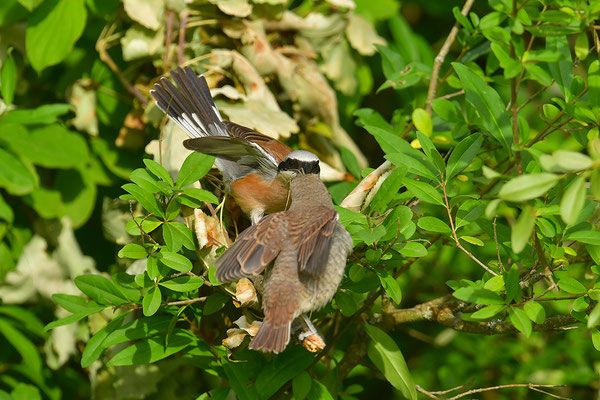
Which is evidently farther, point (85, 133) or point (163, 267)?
point (85, 133)

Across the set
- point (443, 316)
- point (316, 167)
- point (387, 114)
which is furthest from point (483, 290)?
point (387, 114)

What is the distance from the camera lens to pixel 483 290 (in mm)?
1591

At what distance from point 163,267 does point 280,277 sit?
330 mm

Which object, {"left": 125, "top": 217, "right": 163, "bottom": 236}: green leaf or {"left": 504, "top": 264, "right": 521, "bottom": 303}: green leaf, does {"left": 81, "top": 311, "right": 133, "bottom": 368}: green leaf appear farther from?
{"left": 504, "top": 264, "right": 521, "bottom": 303}: green leaf

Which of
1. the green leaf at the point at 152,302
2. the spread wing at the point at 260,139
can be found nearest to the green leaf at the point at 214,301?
the green leaf at the point at 152,302

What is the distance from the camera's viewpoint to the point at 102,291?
6.18 feet

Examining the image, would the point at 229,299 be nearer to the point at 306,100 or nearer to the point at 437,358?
the point at 306,100

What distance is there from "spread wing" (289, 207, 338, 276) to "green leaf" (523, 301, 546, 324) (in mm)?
532

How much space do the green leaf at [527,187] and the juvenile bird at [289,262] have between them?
60cm

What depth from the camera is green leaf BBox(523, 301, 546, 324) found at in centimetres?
158

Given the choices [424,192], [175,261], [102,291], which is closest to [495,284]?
[424,192]

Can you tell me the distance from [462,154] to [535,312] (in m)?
0.49

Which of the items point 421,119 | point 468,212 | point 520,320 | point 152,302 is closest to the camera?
point 520,320

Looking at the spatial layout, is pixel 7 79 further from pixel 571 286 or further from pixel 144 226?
pixel 571 286
